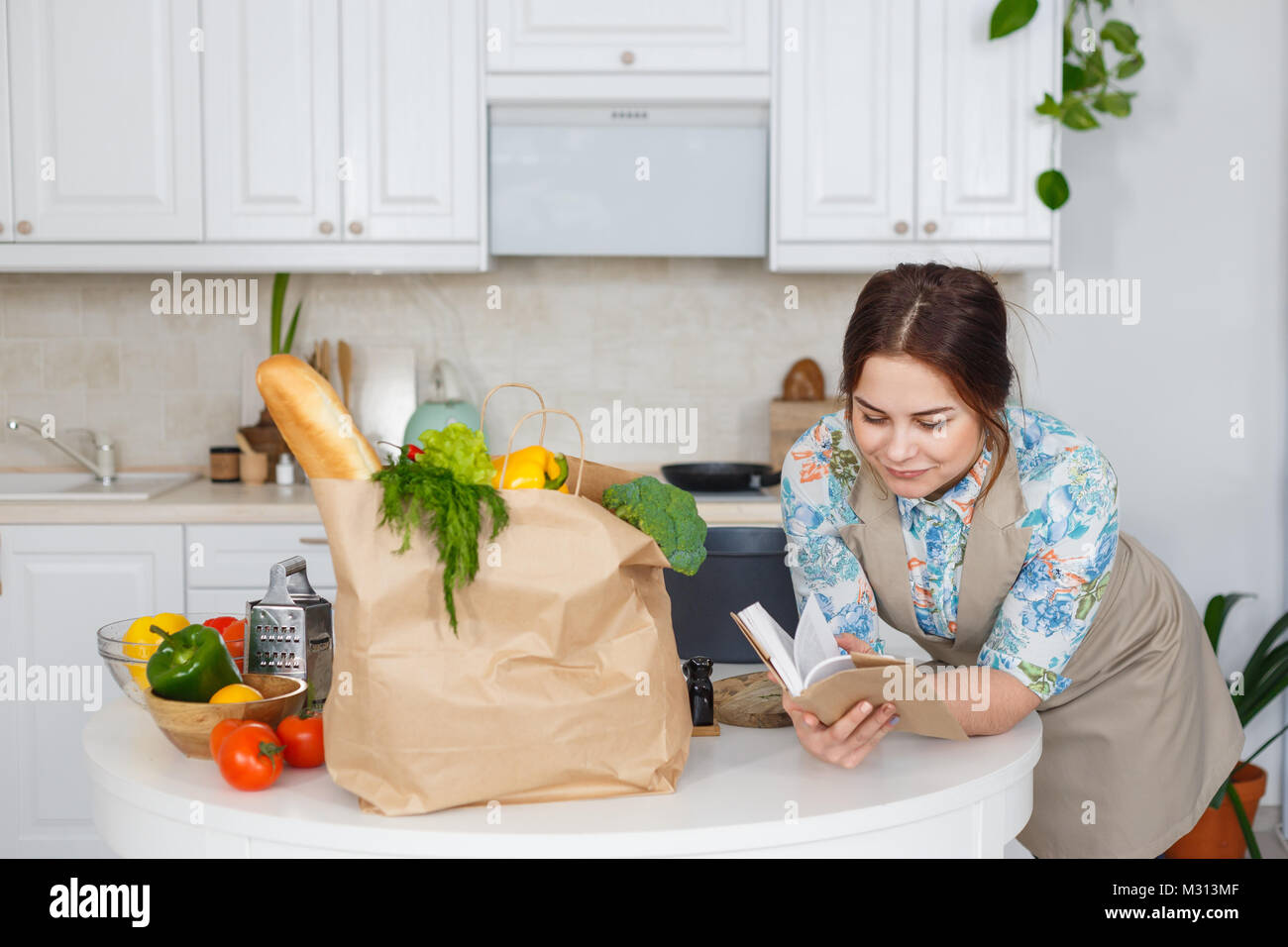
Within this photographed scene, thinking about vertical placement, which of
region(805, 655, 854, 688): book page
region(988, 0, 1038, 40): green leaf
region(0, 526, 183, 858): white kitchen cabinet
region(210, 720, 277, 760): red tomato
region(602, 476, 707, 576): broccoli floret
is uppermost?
region(988, 0, 1038, 40): green leaf

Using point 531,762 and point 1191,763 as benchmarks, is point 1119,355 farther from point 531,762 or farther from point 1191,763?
point 531,762

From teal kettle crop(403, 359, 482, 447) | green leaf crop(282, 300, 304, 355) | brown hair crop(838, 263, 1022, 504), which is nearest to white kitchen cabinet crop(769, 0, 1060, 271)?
teal kettle crop(403, 359, 482, 447)

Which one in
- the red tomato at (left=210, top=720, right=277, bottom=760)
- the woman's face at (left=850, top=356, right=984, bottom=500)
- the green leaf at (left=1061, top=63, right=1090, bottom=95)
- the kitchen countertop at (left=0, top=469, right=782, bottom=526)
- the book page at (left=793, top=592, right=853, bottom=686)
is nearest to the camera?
the red tomato at (left=210, top=720, right=277, bottom=760)

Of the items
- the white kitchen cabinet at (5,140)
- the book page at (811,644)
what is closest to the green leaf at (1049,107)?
the book page at (811,644)

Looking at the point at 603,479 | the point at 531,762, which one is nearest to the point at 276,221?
the point at 603,479

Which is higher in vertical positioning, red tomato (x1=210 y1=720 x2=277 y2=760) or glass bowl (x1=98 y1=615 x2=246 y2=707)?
glass bowl (x1=98 y1=615 x2=246 y2=707)

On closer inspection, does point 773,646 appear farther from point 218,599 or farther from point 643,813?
point 218,599

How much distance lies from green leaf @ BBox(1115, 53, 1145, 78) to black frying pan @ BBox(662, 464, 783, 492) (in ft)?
4.41

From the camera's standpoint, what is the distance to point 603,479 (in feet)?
3.91

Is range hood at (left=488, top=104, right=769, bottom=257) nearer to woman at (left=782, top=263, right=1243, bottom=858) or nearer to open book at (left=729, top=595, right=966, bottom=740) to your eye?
woman at (left=782, top=263, right=1243, bottom=858)

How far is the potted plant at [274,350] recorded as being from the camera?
122 inches

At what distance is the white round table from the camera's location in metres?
1.02

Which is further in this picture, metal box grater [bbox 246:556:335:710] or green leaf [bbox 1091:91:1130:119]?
green leaf [bbox 1091:91:1130:119]
